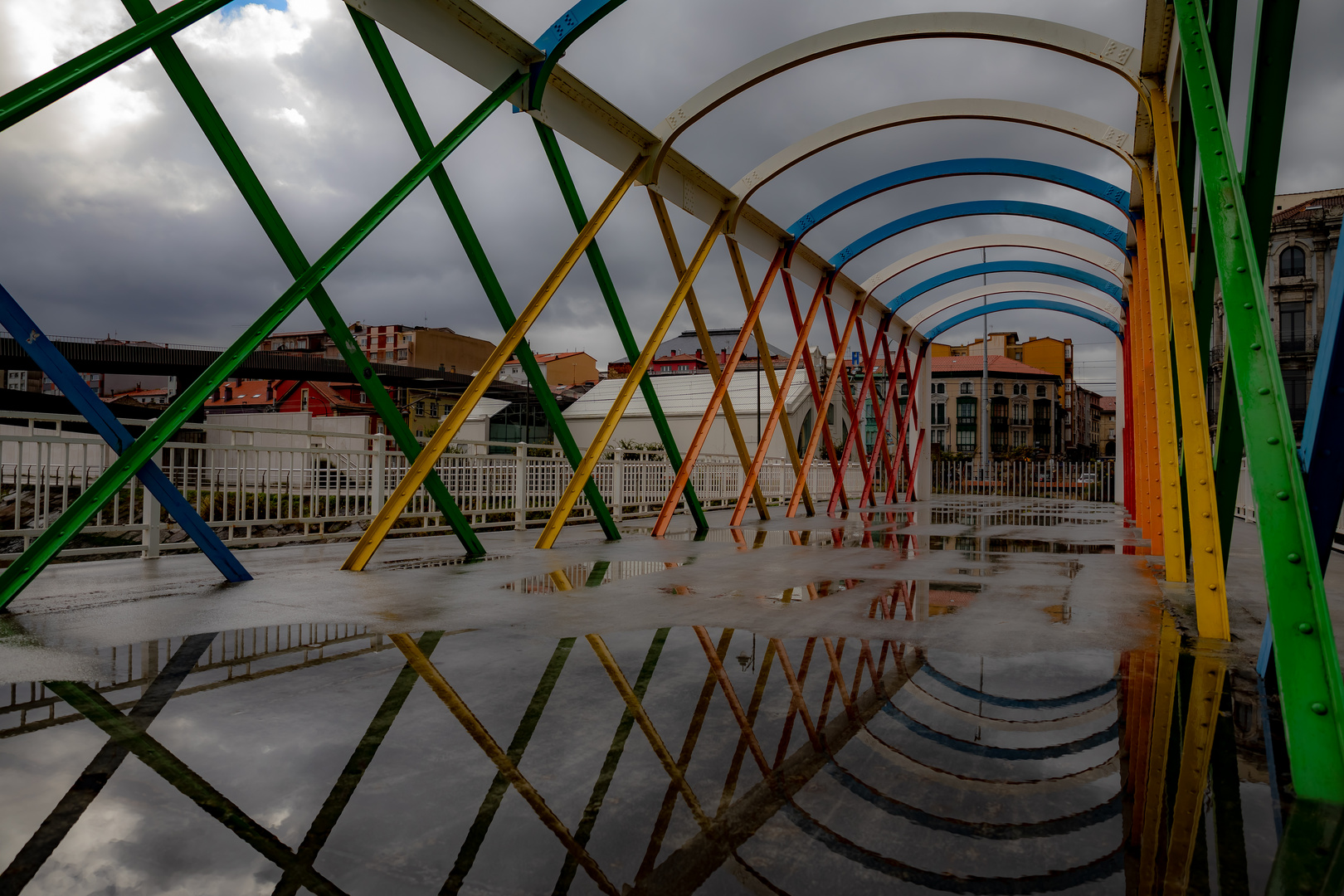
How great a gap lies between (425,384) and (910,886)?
4852cm

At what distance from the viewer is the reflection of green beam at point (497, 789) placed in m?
1.76

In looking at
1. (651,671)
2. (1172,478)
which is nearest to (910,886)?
(651,671)

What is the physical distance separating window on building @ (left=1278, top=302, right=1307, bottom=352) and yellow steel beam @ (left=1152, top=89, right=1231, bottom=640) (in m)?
42.7

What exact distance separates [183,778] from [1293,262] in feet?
169

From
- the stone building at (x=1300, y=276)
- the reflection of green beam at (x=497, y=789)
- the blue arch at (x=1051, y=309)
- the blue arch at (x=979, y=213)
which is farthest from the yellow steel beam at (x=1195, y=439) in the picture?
the stone building at (x=1300, y=276)

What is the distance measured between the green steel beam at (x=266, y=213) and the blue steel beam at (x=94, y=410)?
1606mm

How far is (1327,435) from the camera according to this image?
2955 millimetres

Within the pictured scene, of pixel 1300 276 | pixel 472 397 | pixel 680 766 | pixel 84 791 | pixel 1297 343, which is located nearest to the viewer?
pixel 84 791

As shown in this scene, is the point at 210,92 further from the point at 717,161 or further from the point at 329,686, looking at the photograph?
the point at 717,161

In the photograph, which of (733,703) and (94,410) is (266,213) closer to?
(94,410)

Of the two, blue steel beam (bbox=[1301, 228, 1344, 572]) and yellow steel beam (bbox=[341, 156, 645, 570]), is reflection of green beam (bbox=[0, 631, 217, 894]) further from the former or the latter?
blue steel beam (bbox=[1301, 228, 1344, 572])

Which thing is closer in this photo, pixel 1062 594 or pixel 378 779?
pixel 378 779

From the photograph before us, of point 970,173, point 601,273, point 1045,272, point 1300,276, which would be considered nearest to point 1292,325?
point 1300,276

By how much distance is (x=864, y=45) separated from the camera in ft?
29.3
